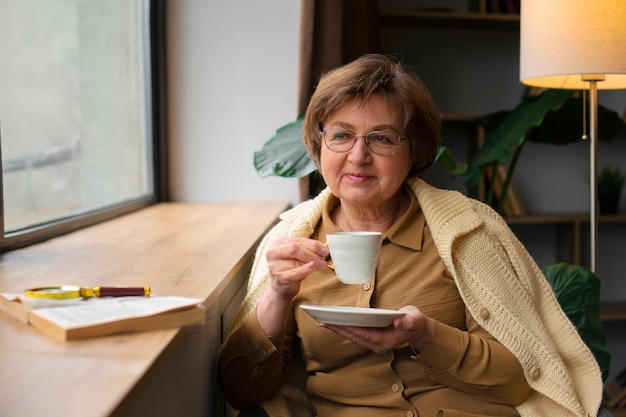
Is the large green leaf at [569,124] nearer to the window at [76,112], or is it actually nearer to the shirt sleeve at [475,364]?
the window at [76,112]

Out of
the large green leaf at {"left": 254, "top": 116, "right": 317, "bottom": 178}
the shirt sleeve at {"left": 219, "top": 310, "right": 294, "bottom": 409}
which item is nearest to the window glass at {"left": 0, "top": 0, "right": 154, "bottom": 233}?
the large green leaf at {"left": 254, "top": 116, "right": 317, "bottom": 178}

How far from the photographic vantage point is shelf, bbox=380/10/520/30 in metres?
3.47

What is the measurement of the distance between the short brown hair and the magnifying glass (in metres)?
0.65

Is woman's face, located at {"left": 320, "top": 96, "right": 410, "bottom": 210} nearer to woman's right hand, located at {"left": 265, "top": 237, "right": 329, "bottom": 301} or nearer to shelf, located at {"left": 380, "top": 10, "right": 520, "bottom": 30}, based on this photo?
woman's right hand, located at {"left": 265, "top": 237, "right": 329, "bottom": 301}

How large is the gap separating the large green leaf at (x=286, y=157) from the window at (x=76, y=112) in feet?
1.88

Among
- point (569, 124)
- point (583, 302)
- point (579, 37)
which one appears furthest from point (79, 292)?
point (569, 124)

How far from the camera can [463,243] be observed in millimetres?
1577

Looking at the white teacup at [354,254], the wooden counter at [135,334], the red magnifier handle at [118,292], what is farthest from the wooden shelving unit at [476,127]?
the red magnifier handle at [118,292]

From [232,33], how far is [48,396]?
262cm

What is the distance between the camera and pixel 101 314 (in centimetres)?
98

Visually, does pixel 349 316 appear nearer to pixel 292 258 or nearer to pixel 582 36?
pixel 292 258

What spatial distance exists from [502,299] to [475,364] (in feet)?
0.52

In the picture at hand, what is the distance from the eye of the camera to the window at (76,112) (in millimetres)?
2100

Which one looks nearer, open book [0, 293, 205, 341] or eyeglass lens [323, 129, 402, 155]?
open book [0, 293, 205, 341]
